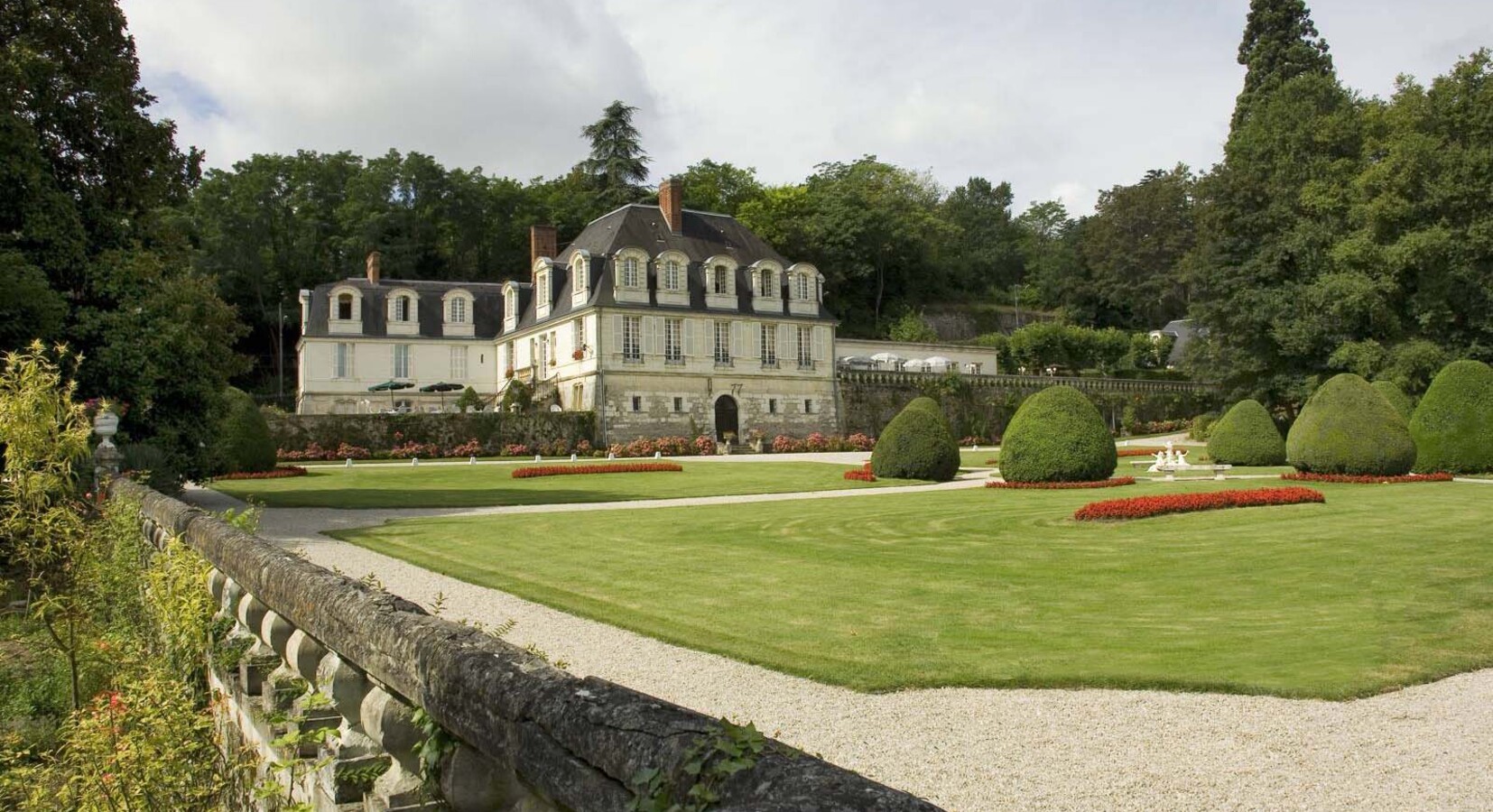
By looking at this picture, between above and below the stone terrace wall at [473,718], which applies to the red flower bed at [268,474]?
below

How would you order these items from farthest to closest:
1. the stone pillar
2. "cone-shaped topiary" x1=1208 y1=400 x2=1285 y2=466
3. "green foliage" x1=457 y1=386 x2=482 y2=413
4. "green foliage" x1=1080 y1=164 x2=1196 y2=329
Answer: "green foliage" x1=1080 y1=164 x2=1196 y2=329
"green foliage" x1=457 y1=386 x2=482 y2=413
"cone-shaped topiary" x1=1208 y1=400 x2=1285 y2=466
the stone pillar

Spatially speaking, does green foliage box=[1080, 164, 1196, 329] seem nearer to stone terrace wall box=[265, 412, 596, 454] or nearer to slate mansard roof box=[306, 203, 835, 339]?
slate mansard roof box=[306, 203, 835, 339]

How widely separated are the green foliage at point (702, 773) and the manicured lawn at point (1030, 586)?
4.87 meters

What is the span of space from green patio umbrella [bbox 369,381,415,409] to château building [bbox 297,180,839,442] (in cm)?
18

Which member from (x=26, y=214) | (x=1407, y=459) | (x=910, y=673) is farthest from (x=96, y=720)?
(x=1407, y=459)

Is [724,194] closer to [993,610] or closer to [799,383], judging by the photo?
[799,383]

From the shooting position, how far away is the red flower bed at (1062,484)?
19.9 metres

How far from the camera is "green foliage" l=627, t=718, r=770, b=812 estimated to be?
5.20 ft

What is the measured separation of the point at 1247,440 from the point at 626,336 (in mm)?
21769

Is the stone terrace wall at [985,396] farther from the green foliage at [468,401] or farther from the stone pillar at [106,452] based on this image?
the stone pillar at [106,452]

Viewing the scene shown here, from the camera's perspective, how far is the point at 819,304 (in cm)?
4459

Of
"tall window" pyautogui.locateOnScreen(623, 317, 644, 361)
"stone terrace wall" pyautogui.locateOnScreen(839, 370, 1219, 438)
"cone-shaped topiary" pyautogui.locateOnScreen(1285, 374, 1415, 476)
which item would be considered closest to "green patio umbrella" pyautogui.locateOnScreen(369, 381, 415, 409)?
"tall window" pyautogui.locateOnScreen(623, 317, 644, 361)

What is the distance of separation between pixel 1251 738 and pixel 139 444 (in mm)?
14537

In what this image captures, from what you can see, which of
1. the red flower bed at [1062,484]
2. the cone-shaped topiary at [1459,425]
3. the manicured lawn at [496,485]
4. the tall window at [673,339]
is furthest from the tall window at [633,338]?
the cone-shaped topiary at [1459,425]
